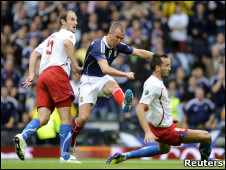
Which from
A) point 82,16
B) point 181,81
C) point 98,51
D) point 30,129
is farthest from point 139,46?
point 30,129

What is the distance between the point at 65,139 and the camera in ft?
29.7

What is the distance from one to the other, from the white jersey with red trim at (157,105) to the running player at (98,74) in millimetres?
528

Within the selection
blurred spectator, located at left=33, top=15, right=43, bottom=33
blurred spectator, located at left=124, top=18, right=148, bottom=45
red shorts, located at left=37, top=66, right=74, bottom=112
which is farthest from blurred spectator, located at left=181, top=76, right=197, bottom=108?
red shorts, located at left=37, top=66, right=74, bottom=112

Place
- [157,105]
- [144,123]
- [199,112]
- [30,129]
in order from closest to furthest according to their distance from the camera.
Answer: [144,123] → [30,129] → [157,105] → [199,112]

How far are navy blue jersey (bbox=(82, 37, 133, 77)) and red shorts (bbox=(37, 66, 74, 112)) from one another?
2.35 ft

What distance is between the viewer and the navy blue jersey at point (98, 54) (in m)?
9.49

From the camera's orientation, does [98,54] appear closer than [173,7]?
Yes

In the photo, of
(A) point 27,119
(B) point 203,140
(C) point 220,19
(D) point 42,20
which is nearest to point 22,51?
(D) point 42,20

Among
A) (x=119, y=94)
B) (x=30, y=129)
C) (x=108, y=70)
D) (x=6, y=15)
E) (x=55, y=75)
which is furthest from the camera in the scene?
(x=6, y=15)

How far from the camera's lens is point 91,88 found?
987 cm

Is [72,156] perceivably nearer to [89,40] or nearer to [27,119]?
[27,119]

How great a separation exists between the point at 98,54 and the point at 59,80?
0.84 meters

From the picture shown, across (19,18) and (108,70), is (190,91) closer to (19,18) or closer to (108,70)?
(19,18)

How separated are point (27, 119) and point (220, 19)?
701 cm
